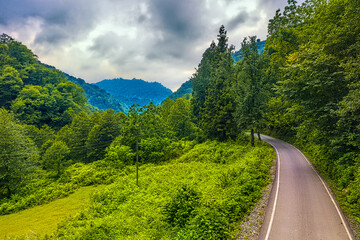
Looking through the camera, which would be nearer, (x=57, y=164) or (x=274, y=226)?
(x=274, y=226)

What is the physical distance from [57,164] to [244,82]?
1424 inches

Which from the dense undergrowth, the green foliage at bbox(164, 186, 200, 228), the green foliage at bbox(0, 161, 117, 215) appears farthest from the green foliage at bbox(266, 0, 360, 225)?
the green foliage at bbox(0, 161, 117, 215)

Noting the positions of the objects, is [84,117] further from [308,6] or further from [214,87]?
[308,6]

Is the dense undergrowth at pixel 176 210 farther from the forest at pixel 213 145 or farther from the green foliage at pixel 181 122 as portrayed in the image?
the green foliage at pixel 181 122

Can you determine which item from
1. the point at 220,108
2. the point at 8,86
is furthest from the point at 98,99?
the point at 220,108

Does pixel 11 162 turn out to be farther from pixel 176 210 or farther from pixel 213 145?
pixel 213 145

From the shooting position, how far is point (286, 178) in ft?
54.7

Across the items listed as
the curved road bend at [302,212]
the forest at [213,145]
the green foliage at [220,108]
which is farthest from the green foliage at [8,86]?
the curved road bend at [302,212]

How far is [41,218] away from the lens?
18.3 m

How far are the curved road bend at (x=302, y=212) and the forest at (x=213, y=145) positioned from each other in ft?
3.64

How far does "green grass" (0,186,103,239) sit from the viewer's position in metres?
15.5

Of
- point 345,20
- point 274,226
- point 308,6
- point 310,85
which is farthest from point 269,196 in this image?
point 308,6

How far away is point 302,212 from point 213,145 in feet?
64.5

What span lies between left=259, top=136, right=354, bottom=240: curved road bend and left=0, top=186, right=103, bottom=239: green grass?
17138mm
